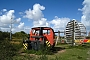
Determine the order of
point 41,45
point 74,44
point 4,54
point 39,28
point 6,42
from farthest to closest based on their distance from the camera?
point 74,44 < point 39,28 < point 41,45 < point 6,42 < point 4,54

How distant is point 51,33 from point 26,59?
7.44 m

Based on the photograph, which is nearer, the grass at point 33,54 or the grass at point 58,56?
the grass at point 33,54

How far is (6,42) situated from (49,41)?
6.15 meters

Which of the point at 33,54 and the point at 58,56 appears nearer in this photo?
the point at 58,56

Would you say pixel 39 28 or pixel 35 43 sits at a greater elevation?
pixel 39 28

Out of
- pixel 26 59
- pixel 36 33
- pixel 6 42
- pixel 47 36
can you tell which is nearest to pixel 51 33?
pixel 47 36

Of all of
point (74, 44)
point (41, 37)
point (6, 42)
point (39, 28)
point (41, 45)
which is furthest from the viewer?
point (74, 44)

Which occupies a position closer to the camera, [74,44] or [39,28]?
[39,28]

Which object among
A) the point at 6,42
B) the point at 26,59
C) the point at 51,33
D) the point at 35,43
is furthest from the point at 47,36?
the point at 26,59

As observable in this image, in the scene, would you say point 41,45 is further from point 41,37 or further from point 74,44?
point 74,44

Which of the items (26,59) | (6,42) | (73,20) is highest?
(73,20)

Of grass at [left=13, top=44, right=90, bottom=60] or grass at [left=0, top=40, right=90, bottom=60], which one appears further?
grass at [left=13, top=44, right=90, bottom=60]

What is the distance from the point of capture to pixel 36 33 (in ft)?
52.4

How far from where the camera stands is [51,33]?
49.2 ft
